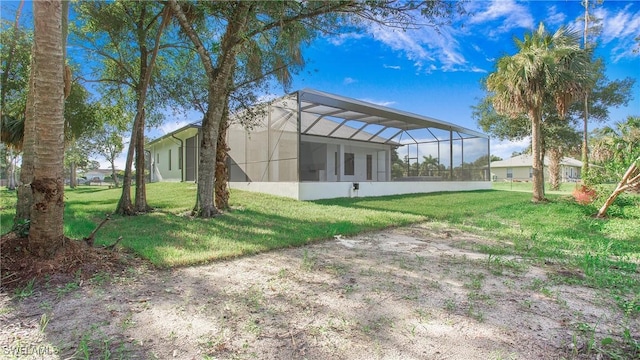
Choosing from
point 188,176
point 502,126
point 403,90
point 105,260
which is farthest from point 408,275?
point 502,126

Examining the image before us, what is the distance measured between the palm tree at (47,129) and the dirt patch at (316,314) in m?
0.70

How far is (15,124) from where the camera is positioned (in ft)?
29.6

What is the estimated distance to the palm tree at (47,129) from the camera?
310 centimetres

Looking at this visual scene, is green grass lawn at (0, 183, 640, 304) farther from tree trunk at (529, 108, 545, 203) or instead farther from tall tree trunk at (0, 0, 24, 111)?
tall tree trunk at (0, 0, 24, 111)

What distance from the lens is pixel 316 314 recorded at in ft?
7.85

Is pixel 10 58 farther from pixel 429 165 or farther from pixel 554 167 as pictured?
pixel 554 167

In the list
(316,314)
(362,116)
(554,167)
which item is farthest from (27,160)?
(554,167)

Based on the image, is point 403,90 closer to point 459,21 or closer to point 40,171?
point 459,21

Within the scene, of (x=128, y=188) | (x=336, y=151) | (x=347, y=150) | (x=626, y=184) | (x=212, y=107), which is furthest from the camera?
(x=347, y=150)

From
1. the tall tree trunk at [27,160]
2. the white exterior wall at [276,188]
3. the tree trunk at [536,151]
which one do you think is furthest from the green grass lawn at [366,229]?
the tree trunk at [536,151]

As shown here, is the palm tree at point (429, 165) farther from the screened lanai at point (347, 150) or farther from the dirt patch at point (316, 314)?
the dirt patch at point (316, 314)

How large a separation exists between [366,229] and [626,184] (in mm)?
6720

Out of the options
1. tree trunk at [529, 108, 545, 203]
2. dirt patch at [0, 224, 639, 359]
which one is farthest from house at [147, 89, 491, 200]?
dirt patch at [0, 224, 639, 359]

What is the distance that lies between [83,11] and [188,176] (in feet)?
39.8
